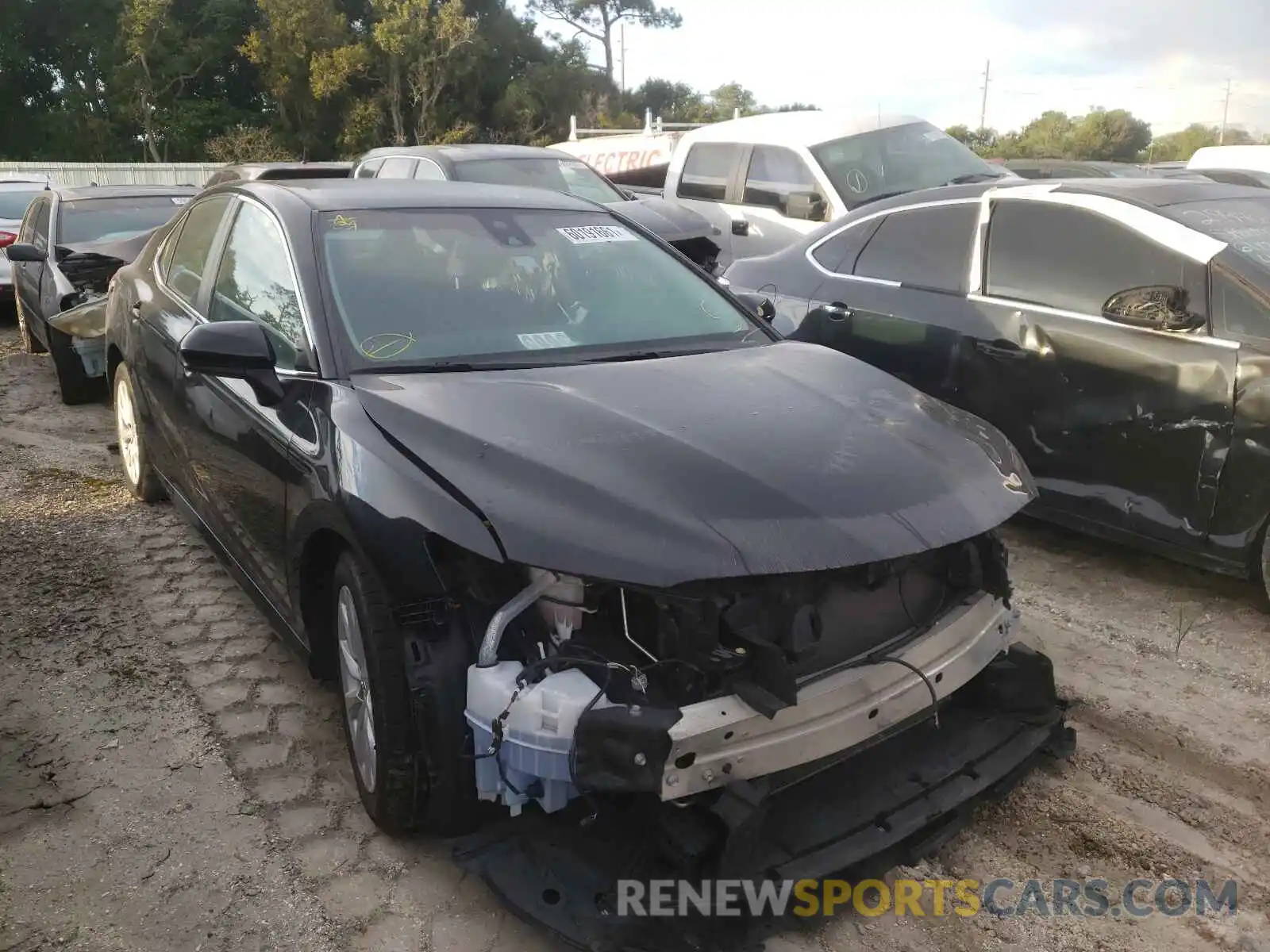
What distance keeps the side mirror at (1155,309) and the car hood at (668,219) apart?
4.72 metres

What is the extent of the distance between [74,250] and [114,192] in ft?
4.72

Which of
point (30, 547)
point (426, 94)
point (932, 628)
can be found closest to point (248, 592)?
point (30, 547)

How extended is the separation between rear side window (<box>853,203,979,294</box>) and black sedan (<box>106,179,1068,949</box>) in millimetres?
1870

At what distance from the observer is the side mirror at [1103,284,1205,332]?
4121 millimetres

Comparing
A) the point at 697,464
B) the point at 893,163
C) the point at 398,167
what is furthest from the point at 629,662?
the point at 398,167

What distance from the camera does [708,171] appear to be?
10336 mm

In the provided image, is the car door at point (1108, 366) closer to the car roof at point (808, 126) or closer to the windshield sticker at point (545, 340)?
the windshield sticker at point (545, 340)

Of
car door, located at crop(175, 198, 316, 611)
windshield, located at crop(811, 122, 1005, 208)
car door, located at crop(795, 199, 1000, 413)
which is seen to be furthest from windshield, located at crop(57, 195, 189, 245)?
car door, located at crop(795, 199, 1000, 413)

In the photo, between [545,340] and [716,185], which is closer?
[545,340]

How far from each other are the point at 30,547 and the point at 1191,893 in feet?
16.0

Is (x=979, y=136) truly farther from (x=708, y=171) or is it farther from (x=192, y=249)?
(x=192, y=249)

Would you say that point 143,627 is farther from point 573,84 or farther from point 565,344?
point 573,84

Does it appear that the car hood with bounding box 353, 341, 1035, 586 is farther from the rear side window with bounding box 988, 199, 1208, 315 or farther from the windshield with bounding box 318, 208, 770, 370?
the rear side window with bounding box 988, 199, 1208, 315

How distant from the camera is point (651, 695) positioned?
2.29m
